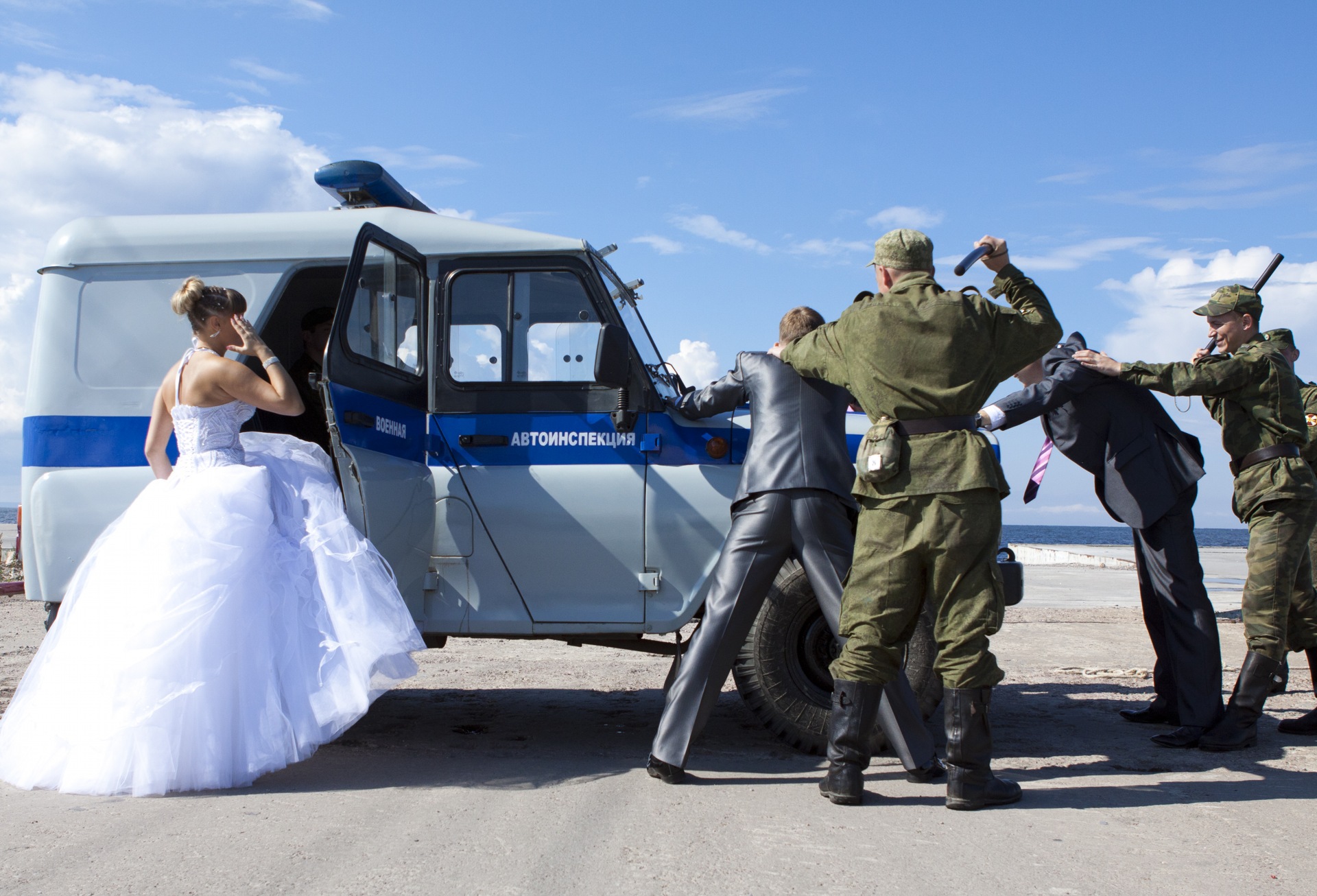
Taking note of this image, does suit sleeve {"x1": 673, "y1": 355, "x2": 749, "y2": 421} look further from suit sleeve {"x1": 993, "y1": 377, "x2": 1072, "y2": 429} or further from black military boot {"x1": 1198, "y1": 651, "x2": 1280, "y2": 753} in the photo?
black military boot {"x1": 1198, "y1": 651, "x2": 1280, "y2": 753}

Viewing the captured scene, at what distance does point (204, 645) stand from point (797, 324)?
2.70 m

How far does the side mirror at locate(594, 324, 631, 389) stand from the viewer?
415cm

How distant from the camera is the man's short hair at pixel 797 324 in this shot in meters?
4.20

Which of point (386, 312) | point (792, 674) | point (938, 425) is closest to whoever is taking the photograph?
point (938, 425)

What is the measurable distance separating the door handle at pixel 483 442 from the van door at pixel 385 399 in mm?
189

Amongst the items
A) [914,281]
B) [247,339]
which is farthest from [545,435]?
[914,281]

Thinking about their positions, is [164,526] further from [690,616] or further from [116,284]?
[690,616]

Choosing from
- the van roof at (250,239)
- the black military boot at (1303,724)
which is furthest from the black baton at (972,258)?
the black military boot at (1303,724)

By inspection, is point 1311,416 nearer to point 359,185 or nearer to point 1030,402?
point 1030,402

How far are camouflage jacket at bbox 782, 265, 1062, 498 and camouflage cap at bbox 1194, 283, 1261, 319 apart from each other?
1781 millimetres

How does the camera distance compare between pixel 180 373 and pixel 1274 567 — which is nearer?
pixel 180 373

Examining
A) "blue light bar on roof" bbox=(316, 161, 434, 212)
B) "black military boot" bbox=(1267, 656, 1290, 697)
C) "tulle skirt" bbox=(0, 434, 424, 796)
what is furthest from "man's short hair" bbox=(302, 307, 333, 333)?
"black military boot" bbox=(1267, 656, 1290, 697)

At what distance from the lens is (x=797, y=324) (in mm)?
4215

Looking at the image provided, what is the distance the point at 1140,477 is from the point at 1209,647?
0.87 meters
